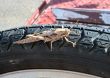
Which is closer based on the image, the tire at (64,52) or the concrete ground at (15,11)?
the tire at (64,52)

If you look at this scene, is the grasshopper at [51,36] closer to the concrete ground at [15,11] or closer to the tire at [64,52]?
the tire at [64,52]

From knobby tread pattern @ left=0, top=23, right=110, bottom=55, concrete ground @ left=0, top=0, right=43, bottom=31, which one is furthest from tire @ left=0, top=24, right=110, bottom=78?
concrete ground @ left=0, top=0, right=43, bottom=31

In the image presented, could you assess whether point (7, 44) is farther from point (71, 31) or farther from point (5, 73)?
point (71, 31)

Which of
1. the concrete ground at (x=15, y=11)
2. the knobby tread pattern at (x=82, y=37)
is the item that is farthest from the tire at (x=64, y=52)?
the concrete ground at (x=15, y=11)

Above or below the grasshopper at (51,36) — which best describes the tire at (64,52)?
below

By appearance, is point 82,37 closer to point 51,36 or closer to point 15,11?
point 51,36

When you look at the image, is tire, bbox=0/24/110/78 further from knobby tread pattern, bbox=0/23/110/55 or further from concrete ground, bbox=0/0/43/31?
concrete ground, bbox=0/0/43/31

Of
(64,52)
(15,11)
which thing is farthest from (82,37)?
(15,11)
